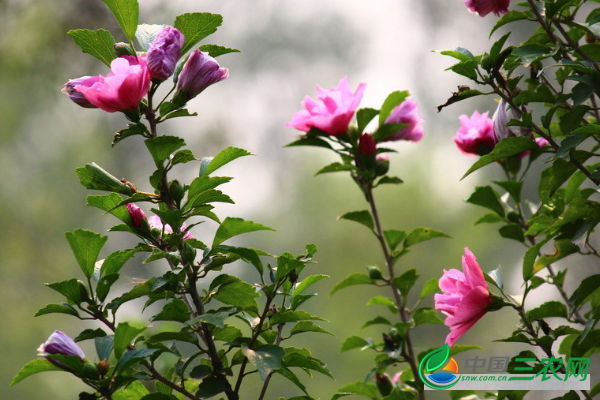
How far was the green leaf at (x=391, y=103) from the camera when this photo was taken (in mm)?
671

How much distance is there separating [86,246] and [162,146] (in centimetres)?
14

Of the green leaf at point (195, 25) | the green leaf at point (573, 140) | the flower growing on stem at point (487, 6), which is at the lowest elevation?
the green leaf at point (573, 140)

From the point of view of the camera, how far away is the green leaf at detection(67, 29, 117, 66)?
57cm

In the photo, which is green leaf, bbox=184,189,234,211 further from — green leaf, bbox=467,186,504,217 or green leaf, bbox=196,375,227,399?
green leaf, bbox=467,186,504,217

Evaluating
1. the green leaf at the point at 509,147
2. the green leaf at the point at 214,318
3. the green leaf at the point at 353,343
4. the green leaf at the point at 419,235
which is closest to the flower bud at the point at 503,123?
the green leaf at the point at 509,147

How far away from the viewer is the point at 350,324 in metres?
2.82

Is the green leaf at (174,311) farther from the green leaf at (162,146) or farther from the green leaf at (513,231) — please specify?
the green leaf at (513,231)

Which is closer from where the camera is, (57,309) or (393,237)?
(57,309)

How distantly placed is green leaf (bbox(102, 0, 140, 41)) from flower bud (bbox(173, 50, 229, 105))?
7 centimetres

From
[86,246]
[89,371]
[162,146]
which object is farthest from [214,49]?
[89,371]

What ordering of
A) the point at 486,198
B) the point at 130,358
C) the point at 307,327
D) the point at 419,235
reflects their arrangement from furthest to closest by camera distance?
the point at 486,198 < the point at 419,235 < the point at 307,327 < the point at 130,358

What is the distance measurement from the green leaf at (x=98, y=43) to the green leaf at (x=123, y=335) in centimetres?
29

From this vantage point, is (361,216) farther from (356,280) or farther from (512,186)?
(512,186)

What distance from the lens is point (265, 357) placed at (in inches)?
21.4
